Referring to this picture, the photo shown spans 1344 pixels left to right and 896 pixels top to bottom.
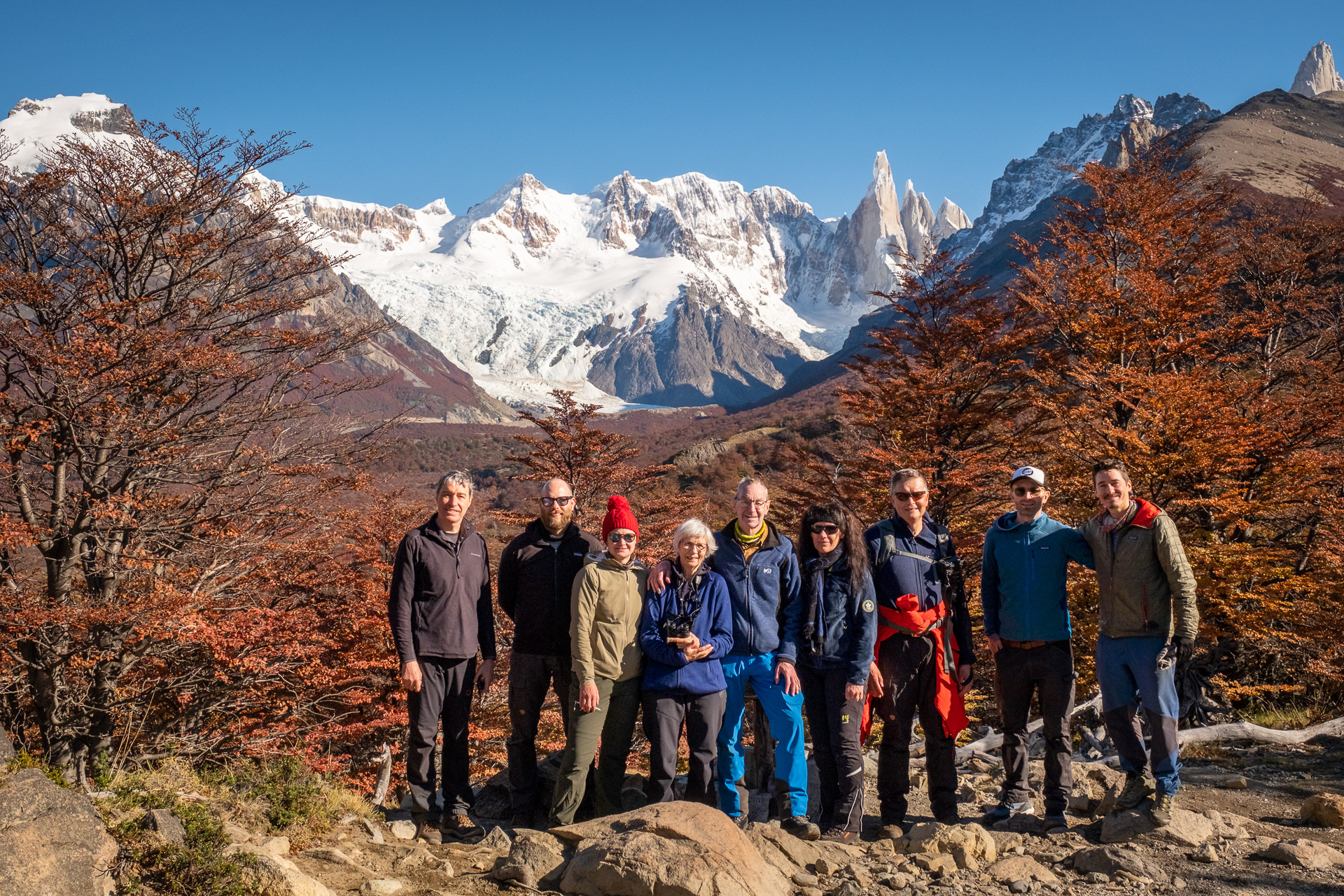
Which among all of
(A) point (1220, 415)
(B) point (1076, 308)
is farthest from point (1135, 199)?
(A) point (1220, 415)

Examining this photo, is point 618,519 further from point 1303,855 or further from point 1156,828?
point 1303,855

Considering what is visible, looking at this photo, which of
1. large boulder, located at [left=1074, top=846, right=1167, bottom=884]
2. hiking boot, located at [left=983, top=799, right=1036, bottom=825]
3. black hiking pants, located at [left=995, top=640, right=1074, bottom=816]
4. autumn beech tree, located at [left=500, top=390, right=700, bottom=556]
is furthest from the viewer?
autumn beech tree, located at [left=500, top=390, right=700, bottom=556]

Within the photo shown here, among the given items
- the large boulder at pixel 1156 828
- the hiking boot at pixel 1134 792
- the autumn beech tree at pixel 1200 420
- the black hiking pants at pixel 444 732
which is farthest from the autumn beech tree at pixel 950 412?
the black hiking pants at pixel 444 732

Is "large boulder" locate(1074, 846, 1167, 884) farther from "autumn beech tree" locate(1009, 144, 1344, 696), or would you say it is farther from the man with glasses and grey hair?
"autumn beech tree" locate(1009, 144, 1344, 696)

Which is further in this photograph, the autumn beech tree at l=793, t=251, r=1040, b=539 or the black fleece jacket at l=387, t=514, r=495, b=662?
the autumn beech tree at l=793, t=251, r=1040, b=539

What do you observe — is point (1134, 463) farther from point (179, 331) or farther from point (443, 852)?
point (179, 331)

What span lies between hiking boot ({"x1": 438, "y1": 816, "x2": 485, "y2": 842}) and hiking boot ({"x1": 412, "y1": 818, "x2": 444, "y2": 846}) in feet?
0.12

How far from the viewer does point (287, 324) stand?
10.8 meters

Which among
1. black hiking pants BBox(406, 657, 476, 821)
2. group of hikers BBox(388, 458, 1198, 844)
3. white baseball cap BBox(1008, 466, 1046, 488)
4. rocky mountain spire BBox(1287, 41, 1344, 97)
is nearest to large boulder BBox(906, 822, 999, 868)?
group of hikers BBox(388, 458, 1198, 844)

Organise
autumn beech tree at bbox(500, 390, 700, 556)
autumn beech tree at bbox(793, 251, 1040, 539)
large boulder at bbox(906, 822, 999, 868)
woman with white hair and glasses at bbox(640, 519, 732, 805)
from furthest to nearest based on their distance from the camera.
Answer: autumn beech tree at bbox(500, 390, 700, 556), autumn beech tree at bbox(793, 251, 1040, 539), woman with white hair and glasses at bbox(640, 519, 732, 805), large boulder at bbox(906, 822, 999, 868)

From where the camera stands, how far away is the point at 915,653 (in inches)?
169

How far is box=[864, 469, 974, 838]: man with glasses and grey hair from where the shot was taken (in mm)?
4277

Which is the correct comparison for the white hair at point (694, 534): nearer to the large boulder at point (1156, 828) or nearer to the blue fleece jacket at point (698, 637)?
the blue fleece jacket at point (698, 637)

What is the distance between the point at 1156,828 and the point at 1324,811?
4.12 feet
